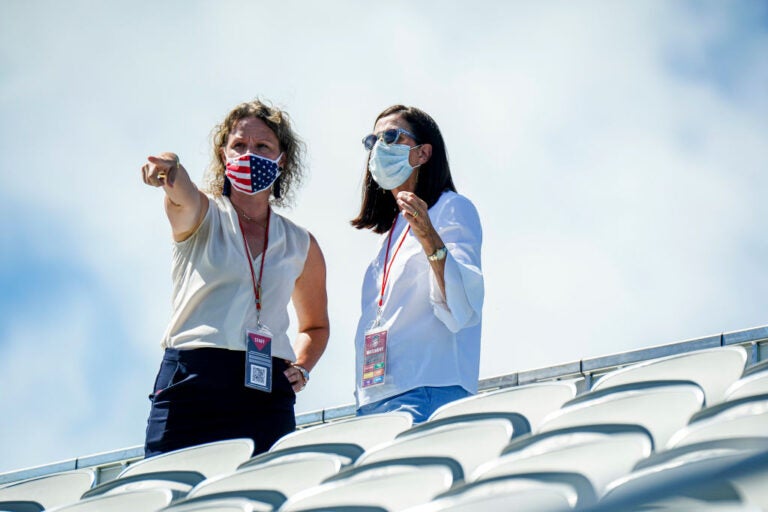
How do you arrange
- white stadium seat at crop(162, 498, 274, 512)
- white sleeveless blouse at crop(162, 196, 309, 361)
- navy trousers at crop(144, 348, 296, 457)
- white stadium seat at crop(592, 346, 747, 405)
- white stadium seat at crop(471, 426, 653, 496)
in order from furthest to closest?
white sleeveless blouse at crop(162, 196, 309, 361)
navy trousers at crop(144, 348, 296, 457)
white stadium seat at crop(592, 346, 747, 405)
white stadium seat at crop(162, 498, 274, 512)
white stadium seat at crop(471, 426, 653, 496)

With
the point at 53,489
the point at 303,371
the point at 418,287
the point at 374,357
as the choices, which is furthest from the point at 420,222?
the point at 53,489

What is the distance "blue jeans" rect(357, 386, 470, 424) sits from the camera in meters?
3.02

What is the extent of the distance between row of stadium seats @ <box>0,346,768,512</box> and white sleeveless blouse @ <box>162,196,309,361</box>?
0.56 meters

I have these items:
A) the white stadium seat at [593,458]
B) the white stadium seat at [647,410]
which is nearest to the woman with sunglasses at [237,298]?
the white stadium seat at [647,410]

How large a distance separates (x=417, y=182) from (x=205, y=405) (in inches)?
44.0

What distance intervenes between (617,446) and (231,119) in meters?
2.52

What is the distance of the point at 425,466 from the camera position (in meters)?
2.00

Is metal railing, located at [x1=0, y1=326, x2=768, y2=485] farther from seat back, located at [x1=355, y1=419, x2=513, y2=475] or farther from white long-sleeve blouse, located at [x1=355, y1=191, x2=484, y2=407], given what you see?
seat back, located at [x1=355, y1=419, x2=513, y2=475]

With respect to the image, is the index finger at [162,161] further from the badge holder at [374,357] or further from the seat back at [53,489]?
the seat back at [53,489]

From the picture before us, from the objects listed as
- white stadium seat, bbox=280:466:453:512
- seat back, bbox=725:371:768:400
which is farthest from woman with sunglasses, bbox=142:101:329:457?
seat back, bbox=725:371:768:400

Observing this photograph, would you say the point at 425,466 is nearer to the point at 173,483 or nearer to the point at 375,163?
the point at 173,483

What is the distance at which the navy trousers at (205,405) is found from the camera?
3.22 metres

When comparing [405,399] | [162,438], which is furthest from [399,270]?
[162,438]

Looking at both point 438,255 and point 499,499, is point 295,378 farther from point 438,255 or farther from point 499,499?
point 499,499
